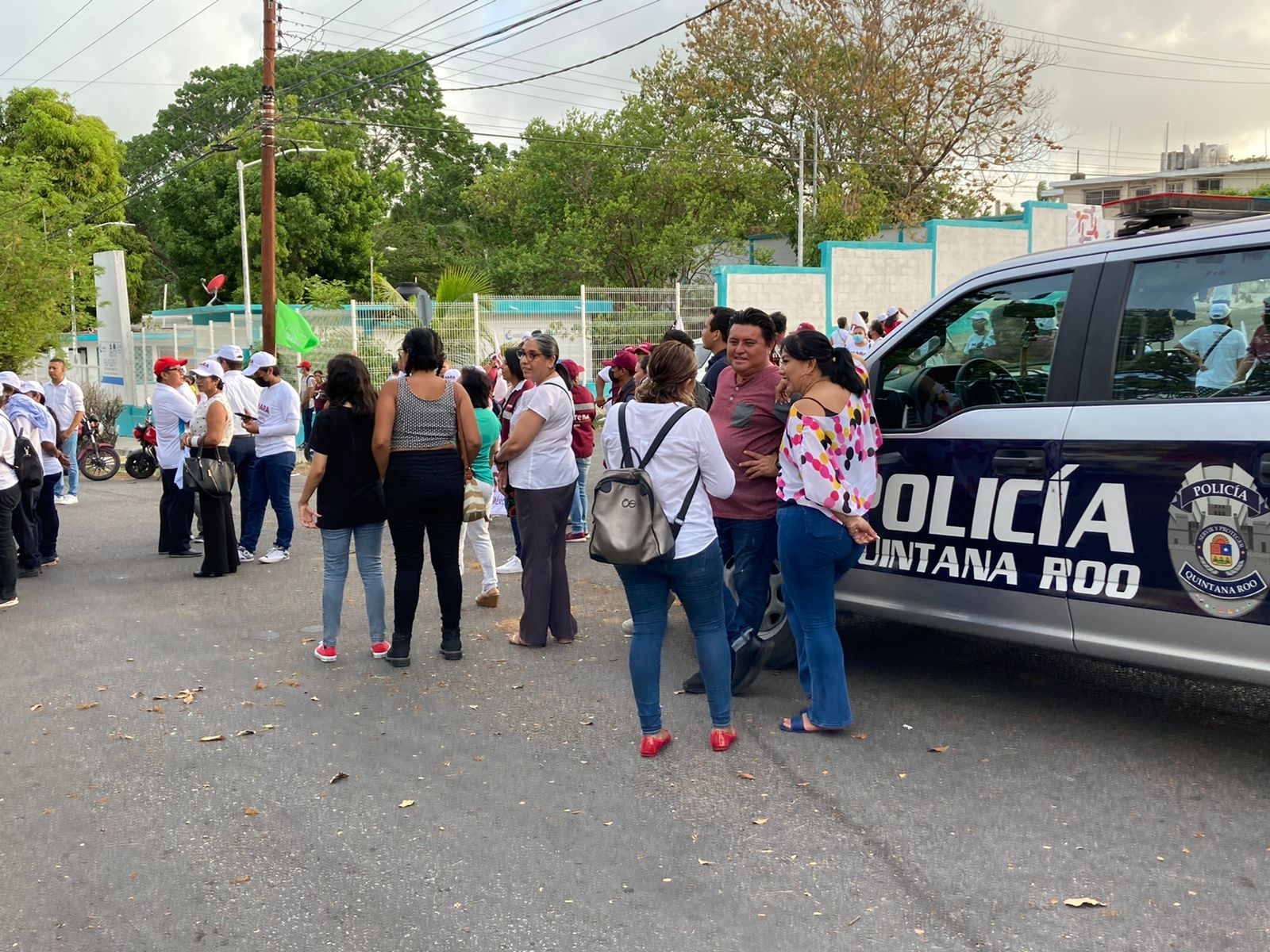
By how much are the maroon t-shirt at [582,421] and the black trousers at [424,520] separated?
2848 millimetres

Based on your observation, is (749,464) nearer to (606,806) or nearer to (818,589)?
(818,589)

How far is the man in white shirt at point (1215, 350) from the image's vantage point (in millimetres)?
4273

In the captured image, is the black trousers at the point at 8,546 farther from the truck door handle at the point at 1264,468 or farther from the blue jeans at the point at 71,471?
the truck door handle at the point at 1264,468

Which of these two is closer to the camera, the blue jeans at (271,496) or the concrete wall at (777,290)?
the blue jeans at (271,496)

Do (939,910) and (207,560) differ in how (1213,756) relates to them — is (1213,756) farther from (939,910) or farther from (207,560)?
(207,560)

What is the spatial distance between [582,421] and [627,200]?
26.8 m

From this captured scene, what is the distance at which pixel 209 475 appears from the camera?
887cm

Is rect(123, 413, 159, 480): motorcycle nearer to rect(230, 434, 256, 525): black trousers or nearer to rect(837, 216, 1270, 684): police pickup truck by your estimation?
rect(230, 434, 256, 525): black trousers

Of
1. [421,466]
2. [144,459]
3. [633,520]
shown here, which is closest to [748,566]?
[633,520]

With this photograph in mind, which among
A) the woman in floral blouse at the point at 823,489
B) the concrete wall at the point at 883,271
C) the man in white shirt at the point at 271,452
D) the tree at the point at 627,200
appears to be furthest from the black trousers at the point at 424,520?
the tree at the point at 627,200

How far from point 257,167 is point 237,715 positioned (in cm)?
3911

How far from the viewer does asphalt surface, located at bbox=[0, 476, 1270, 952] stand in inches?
140

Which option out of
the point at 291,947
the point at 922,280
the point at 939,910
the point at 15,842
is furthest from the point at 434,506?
the point at 922,280

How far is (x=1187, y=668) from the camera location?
4.32m
